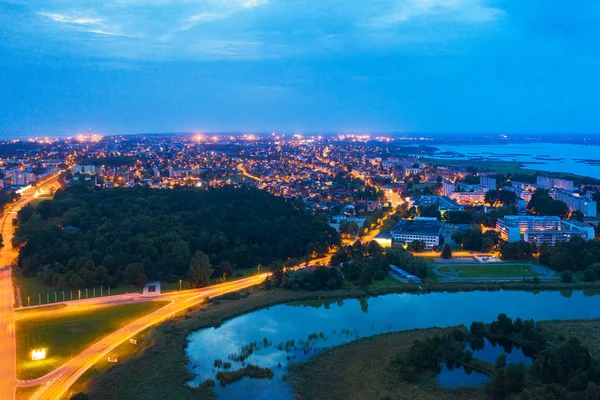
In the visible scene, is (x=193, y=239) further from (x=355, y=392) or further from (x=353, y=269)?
(x=355, y=392)

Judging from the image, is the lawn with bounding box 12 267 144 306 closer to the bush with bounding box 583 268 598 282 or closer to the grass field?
the grass field

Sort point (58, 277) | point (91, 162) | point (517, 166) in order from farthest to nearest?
point (517, 166) → point (91, 162) → point (58, 277)

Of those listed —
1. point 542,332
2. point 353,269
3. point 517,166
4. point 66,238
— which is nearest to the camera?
point 542,332

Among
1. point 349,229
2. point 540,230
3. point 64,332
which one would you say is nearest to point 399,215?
point 349,229

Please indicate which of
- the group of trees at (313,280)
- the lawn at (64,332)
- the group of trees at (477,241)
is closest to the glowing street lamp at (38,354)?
the lawn at (64,332)

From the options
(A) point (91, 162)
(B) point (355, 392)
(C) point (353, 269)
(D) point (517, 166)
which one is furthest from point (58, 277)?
(D) point (517, 166)

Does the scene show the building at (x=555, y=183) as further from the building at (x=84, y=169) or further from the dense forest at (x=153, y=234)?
the building at (x=84, y=169)

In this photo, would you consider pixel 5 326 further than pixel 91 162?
No
